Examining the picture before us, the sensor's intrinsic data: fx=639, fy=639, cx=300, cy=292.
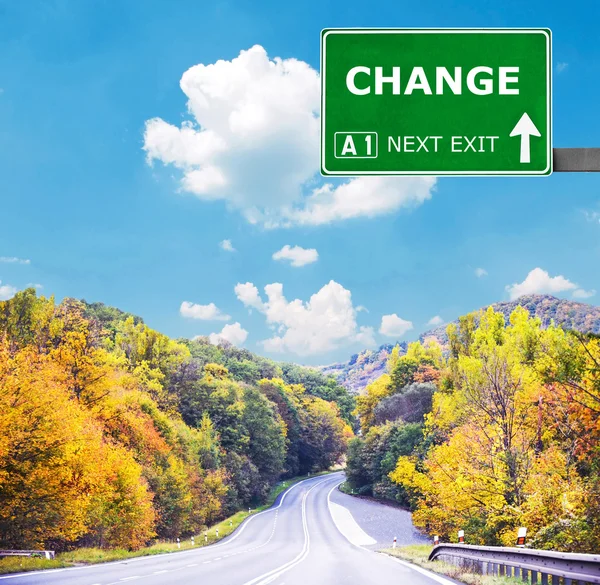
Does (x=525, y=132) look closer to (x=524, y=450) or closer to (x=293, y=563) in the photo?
(x=293, y=563)

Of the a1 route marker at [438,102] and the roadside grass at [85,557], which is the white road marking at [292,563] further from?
the a1 route marker at [438,102]

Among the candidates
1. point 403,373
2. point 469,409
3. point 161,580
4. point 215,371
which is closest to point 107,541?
point 469,409

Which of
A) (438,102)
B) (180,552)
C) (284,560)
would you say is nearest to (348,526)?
(180,552)

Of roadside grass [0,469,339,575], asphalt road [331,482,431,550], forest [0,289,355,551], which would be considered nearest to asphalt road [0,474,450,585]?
roadside grass [0,469,339,575]

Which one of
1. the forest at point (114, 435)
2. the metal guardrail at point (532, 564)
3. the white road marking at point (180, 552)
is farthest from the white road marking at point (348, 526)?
the metal guardrail at point (532, 564)

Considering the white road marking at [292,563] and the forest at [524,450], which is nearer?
the white road marking at [292,563]

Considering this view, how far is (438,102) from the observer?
594 cm

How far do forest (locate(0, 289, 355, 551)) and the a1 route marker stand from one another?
21.7 meters

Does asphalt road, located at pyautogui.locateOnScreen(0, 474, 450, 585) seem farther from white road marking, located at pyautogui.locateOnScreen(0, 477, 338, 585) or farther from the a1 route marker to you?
the a1 route marker

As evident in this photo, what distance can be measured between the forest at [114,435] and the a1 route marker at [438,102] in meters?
21.7

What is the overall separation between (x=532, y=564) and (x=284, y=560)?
43.1 ft

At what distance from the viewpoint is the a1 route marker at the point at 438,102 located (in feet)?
19.4

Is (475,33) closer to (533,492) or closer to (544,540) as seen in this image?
(544,540)

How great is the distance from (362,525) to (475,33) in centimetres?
4823
